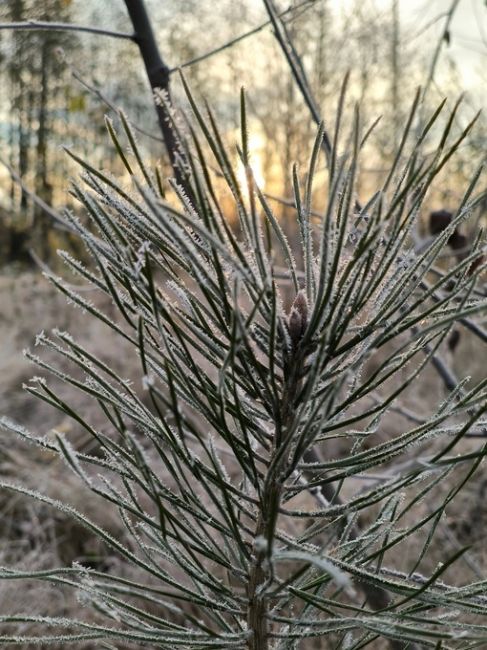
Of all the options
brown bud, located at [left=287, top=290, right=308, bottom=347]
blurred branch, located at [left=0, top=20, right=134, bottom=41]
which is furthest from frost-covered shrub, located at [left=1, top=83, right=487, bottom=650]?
blurred branch, located at [left=0, top=20, right=134, bottom=41]

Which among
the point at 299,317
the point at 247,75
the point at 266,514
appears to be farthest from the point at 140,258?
the point at 247,75

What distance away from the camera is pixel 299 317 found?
55cm

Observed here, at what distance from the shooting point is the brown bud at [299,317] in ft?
1.79

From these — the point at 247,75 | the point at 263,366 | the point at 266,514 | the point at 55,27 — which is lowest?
the point at 266,514

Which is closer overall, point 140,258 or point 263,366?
point 140,258

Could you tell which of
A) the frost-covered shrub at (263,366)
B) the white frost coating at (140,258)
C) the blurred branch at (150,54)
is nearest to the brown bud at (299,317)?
the frost-covered shrub at (263,366)

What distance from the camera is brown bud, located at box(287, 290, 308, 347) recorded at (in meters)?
0.55

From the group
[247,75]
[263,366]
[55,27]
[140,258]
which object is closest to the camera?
[140,258]

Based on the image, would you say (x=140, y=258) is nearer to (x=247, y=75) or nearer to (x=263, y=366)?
(x=263, y=366)

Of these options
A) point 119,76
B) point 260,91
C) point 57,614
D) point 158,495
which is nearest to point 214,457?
point 158,495

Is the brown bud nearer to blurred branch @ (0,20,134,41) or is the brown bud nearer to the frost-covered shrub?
the frost-covered shrub

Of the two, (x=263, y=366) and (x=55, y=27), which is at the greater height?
(x=55, y=27)

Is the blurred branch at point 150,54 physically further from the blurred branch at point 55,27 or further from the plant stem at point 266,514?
the plant stem at point 266,514

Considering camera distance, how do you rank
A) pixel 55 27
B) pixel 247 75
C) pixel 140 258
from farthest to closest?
1. pixel 247 75
2. pixel 55 27
3. pixel 140 258
